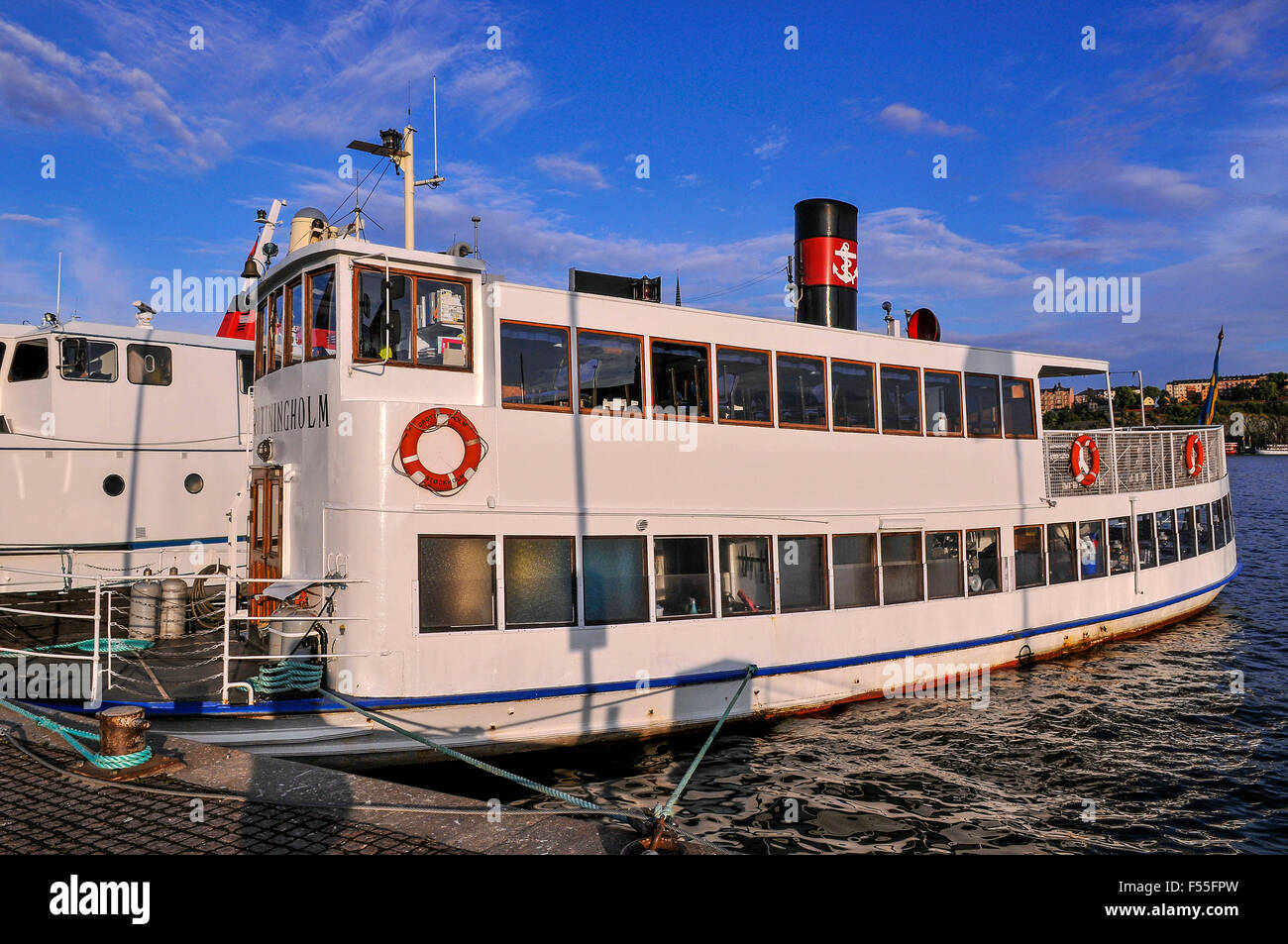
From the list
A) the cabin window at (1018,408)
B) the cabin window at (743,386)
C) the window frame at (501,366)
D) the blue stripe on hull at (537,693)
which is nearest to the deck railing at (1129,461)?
the cabin window at (1018,408)

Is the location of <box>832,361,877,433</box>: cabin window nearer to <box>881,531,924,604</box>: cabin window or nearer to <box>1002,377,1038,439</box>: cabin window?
<box>881,531,924,604</box>: cabin window

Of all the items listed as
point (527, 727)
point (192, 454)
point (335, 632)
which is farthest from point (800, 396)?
point (192, 454)

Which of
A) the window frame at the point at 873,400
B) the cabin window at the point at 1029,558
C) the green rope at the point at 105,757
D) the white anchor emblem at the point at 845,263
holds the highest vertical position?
the white anchor emblem at the point at 845,263

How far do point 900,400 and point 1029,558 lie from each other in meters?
4.26

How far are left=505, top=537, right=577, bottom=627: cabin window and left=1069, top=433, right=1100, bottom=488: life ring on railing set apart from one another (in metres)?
10.6

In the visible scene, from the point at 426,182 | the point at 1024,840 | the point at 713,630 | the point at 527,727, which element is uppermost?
the point at 426,182

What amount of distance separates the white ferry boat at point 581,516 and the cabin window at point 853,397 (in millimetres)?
41

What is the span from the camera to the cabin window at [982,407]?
14.2 m

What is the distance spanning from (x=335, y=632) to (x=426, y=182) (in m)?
7.35

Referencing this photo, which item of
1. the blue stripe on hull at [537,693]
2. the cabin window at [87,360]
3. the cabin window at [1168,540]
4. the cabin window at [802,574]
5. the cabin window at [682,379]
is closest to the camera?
the blue stripe on hull at [537,693]

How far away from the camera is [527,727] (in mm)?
9734

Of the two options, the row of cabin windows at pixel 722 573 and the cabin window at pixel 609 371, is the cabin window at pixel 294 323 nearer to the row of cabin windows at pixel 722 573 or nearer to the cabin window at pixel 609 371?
the row of cabin windows at pixel 722 573

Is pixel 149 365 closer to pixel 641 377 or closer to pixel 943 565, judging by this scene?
pixel 641 377
